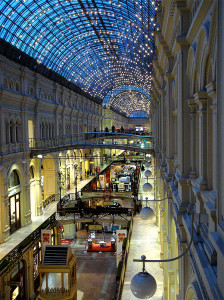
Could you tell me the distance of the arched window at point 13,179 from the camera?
2416cm

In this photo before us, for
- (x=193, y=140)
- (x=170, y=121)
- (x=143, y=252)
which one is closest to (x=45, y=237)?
(x=143, y=252)

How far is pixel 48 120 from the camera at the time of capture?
109 ft

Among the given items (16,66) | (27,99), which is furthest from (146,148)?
(16,66)

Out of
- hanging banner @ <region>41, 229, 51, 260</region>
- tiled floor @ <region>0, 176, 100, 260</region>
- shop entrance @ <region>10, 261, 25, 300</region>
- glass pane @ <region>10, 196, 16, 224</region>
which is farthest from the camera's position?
glass pane @ <region>10, 196, 16, 224</region>

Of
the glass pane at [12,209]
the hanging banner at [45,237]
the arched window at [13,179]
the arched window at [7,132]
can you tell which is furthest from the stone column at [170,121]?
the glass pane at [12,209]

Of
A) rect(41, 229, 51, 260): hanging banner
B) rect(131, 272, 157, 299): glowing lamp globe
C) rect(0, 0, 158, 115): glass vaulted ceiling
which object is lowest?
rect(41, 229, 51, 260): hanging banner

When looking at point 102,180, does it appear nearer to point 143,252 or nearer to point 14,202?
point 14,202

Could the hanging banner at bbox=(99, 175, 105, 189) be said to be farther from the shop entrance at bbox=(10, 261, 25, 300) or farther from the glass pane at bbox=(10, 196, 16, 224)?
the shop entrance at bbox=(10, 261, 25, 300)

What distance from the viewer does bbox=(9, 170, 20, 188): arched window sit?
79.3ft

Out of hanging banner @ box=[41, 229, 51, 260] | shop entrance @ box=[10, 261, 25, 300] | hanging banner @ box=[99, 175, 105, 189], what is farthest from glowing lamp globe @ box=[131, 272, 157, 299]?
hanging banner @ box=[99, 175, 105, 189]

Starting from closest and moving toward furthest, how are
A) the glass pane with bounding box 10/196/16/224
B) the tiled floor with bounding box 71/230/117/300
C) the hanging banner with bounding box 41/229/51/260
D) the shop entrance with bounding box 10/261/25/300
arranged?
the shop entrance with bounding box 10/261/25/300 → the tiled floor with bounding box 71/230/117/300 → the hanging banner with bounding box 41/229/51/260 → the glass pane with bounding box 10/196/16/224

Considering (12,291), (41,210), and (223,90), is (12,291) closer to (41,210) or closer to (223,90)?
(41,210)

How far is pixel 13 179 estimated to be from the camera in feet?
81.0

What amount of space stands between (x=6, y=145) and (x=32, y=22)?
44.9ft
